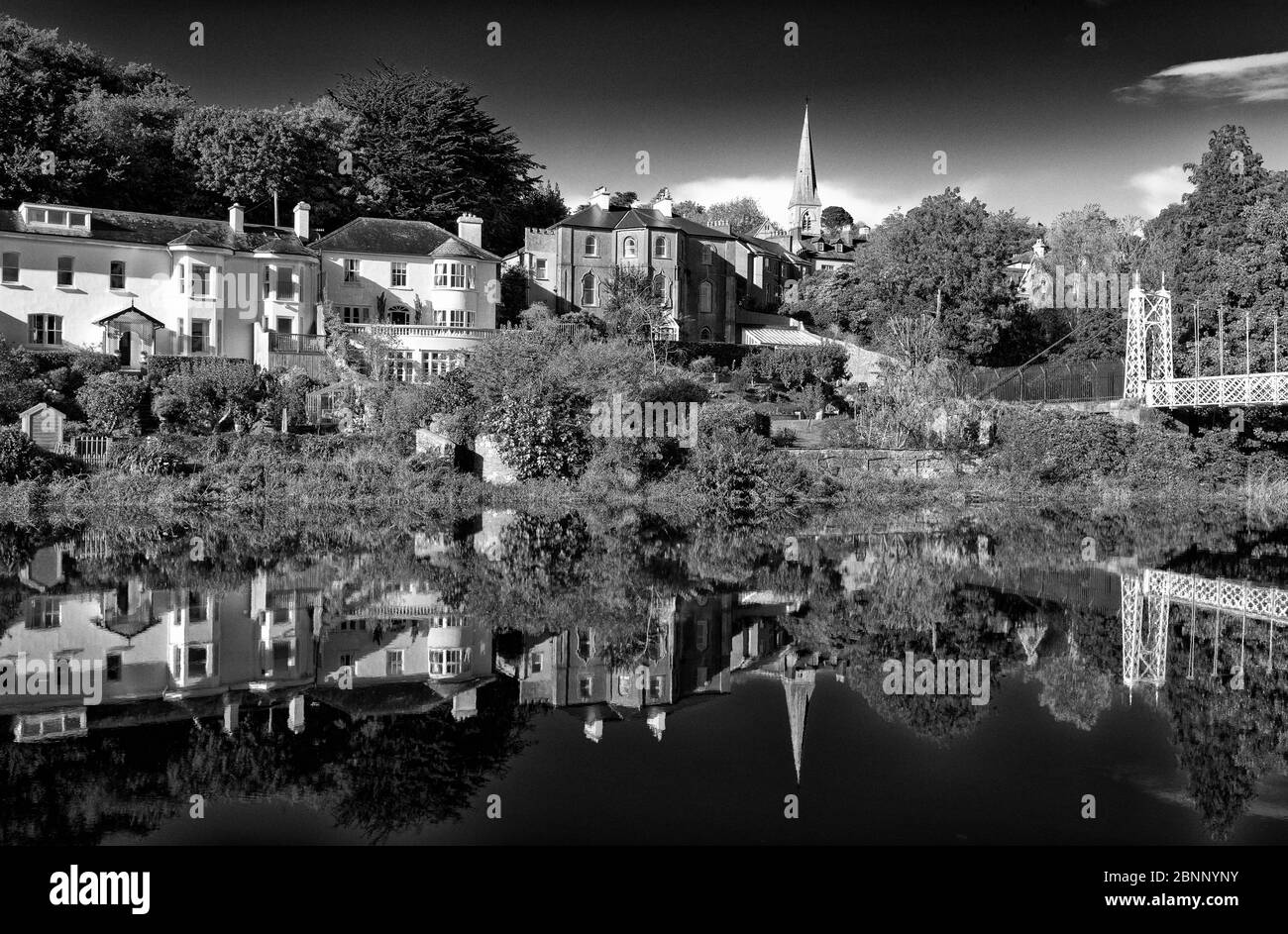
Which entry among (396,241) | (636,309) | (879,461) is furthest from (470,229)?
(879,461)

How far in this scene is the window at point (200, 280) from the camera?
128 ft

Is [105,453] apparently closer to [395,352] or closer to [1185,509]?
[395,352]

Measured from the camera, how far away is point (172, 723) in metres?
9.19

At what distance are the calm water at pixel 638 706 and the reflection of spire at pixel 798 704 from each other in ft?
0.13

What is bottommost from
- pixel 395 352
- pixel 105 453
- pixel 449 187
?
pixel 105 453

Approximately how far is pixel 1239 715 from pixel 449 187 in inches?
1923

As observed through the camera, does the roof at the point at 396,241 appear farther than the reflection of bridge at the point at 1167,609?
Yes

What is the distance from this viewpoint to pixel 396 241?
44.8m

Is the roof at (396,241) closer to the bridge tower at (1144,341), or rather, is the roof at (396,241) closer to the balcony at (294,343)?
the balcony at (294,343)

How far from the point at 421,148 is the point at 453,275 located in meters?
13.0

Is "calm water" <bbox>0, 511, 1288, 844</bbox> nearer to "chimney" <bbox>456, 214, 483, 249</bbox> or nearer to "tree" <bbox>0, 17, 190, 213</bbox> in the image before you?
"chimney" <bbox>456, 214, 483, 249</bbox>

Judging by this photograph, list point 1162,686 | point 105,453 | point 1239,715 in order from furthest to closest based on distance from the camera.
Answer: point 105,453 → point 1162,686 → point 1239,715

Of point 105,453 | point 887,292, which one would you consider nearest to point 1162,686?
point 105,453

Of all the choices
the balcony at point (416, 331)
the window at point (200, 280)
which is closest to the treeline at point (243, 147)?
the window at point (200, 280)
